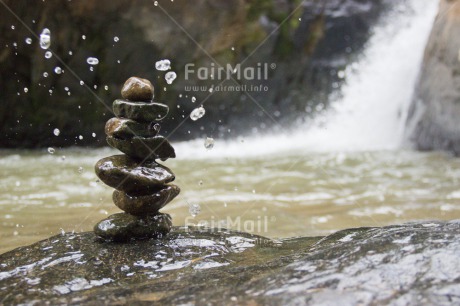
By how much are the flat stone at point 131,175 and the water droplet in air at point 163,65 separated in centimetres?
577

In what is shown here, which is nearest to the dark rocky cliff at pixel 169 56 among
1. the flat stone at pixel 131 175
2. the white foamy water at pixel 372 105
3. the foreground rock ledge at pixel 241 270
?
the white foamy water at pixel 372 105

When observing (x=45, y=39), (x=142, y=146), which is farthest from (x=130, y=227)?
(x=45, y=39)

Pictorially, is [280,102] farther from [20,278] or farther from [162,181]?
[20,278]

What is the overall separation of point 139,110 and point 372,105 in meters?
7.64

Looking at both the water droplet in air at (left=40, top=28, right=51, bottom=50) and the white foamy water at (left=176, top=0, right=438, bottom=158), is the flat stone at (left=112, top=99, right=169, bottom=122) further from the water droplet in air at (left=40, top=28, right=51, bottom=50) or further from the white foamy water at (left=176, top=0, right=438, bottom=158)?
the water droplet in air at (left=40, top=28, right=51, bottom=50)

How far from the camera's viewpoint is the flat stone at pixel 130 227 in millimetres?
2254

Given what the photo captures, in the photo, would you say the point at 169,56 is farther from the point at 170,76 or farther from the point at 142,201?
the point at 142,201

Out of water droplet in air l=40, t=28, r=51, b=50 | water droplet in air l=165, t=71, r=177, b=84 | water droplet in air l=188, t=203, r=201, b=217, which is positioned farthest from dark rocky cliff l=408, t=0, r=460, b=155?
water droplet in air l=40, t=28, r=51, b=50

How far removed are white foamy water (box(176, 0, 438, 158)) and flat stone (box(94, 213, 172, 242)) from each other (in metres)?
4.89

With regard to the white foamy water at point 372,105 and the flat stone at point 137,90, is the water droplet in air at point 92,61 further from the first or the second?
the flat stone at point 137,90

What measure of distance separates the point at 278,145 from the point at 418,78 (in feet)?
8.41

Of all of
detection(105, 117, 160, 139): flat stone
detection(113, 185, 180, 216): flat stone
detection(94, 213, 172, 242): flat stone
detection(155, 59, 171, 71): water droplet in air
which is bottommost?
detection(94, 213, 172, 242): flat stone

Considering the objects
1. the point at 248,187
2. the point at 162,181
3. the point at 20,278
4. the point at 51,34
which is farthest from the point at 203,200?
the point at 51,34

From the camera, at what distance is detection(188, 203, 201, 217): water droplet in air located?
3.79 m
